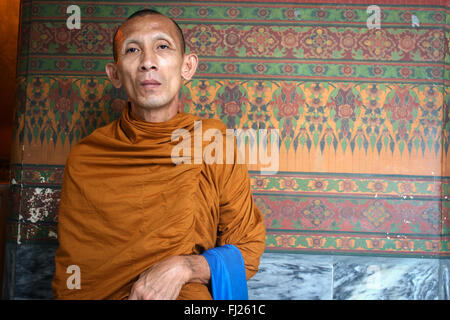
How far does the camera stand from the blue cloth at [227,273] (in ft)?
4.59

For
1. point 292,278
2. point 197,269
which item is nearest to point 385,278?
point 292,278

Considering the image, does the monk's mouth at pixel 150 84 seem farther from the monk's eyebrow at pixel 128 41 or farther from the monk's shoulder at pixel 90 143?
the monk's shoulder at pixel 90 143

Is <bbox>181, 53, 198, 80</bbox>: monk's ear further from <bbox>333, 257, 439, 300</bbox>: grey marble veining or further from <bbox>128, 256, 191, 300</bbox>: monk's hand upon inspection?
<bbox>333, 257, 439, 300</bbox>: grey marble veining

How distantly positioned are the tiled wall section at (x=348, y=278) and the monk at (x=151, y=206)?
73 centimetres

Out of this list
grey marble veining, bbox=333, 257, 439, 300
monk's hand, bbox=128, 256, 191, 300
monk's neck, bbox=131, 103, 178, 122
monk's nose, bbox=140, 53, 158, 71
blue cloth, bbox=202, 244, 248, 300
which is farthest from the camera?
grey marble veining, bbox=333, 257, 439, 300

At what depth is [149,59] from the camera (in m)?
1.52

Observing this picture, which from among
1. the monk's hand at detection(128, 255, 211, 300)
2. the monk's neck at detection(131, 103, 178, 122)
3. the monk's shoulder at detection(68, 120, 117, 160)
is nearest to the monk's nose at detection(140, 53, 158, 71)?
the monk's neck at detection(131, 103, 178, 122)

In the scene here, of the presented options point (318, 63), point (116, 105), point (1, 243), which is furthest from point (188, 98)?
point (1, 243)

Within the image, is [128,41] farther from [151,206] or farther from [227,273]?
[227,273]

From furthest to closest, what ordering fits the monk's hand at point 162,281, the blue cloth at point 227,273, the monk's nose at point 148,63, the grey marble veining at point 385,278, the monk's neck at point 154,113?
the grey marble veining at point 385,278, the monk's neck at point 154,113, the monk's nose at point 148,63, the blue cloth at point 227,273, the monk's hand at point 162,281

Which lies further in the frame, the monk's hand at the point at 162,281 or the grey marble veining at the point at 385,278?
the grey marble veining at the point at 385,278

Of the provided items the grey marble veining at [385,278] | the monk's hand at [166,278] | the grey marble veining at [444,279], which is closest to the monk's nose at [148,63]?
the monk's hand at [166,278]

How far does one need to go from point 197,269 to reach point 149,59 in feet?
2.89

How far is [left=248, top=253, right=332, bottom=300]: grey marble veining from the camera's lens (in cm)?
217
